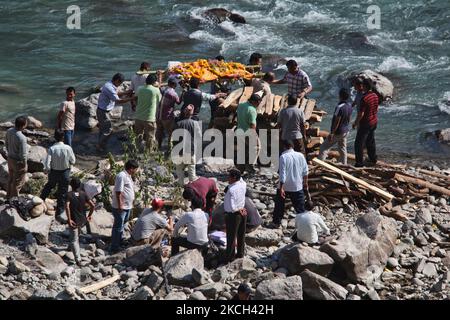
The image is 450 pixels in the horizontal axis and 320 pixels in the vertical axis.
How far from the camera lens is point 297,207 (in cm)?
1414

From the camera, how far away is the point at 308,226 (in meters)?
13.3

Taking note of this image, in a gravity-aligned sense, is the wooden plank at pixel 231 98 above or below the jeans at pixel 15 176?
above

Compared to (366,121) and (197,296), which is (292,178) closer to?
(197,296)

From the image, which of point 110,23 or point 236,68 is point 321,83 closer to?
point 236,68

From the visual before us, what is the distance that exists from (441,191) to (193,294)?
5753 millimetres

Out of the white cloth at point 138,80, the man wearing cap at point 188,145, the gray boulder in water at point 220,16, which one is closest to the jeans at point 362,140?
the man wearing cap at point 188,145

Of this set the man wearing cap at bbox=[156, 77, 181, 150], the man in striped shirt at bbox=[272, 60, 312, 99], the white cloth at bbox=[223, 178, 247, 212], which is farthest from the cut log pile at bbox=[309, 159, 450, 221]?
the man wearing cap at bbox=[156, 77, 181, 150]

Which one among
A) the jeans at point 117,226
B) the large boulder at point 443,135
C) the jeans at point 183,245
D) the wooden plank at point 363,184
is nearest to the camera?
the jeans at point 183,245

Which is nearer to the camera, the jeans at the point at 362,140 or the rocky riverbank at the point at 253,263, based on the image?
the rocky riverbank at the point at 253,263

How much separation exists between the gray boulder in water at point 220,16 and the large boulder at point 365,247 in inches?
599

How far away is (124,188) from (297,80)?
18.0ft

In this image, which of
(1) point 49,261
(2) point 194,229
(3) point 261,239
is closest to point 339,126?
(3) point 261,239

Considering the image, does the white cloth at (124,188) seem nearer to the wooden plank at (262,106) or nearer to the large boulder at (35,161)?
the large boulder at (35,161)

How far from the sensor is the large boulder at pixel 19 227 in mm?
13375
